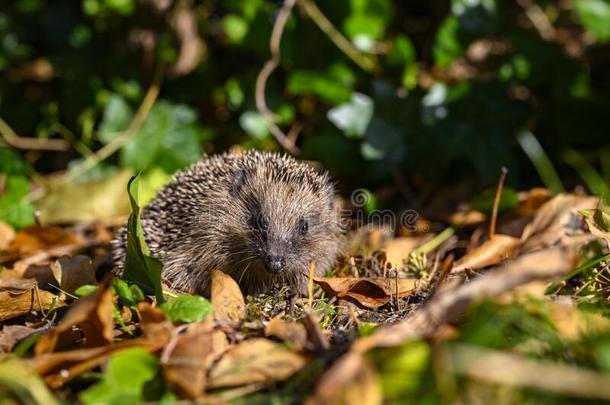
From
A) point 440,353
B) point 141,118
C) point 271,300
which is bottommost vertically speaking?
point 271,300

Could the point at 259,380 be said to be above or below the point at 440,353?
below

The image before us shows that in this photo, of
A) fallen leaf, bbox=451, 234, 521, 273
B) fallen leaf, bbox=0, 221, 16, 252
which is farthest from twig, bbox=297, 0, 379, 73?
fallen leaf, bbox=0, 221, 16, 252

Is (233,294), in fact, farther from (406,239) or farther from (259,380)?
(406,239)

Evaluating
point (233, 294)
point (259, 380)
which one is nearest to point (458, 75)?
point (233, 294)

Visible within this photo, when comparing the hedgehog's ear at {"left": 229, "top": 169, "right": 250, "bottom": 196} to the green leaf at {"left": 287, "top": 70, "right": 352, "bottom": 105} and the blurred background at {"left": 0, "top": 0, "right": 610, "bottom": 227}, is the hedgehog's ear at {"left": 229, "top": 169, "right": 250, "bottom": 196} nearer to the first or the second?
the blurred background at {"left": 0, "top": 0, "right": 610, "bottom": 227}

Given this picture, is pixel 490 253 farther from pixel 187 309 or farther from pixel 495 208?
pixel 187 309
